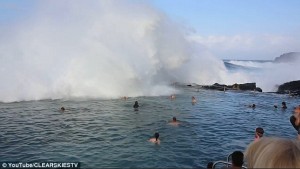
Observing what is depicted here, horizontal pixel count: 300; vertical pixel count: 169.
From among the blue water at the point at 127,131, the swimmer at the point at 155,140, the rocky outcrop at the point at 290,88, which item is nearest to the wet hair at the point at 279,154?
the blue water at the point at 127,131

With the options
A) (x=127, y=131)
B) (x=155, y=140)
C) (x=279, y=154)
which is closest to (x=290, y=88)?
(x=127, y=131)

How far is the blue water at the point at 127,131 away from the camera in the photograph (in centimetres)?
1479

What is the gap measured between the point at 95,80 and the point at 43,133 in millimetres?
20139

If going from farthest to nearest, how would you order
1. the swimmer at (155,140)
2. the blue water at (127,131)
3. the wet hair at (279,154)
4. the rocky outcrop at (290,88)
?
1. the rocky outcrop at (290,88)
2. the swimmer at (155,140)
3. the blue water at (127,131)
4. the wet hair at (279,154)

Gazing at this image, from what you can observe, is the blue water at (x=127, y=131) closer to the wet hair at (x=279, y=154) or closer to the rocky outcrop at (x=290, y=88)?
the wet hair at (x=279, y=154)

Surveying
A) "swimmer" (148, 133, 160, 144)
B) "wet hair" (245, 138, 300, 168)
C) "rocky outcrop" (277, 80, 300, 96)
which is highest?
"rocky outcrop" (277, 80, 300, 96)

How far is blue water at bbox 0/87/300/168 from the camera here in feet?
48.5

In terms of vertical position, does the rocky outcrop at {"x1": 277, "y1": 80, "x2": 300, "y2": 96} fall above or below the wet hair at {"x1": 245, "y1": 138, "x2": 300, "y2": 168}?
above

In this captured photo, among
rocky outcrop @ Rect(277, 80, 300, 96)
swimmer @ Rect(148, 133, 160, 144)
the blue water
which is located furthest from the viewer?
rocky outcrop @ Rect(277, 80, 300, 96)

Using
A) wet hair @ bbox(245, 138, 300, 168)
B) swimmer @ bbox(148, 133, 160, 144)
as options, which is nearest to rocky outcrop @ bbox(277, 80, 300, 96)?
swimmer @ bbox(148, 133, 160, 144)

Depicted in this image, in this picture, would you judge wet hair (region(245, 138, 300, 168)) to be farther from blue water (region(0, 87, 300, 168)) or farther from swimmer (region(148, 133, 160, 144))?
swimmer (region(148, 133, 160, 144))

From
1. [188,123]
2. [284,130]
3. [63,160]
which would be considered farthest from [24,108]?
[284,130]

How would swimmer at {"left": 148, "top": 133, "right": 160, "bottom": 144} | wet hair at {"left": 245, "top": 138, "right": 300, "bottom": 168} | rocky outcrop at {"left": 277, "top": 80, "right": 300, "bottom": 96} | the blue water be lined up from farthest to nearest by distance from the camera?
rocky outcrop at {"left": 277, "top": 80, "right": 300, "bottom": 96} → swimmer at {"left": 148, "top": 133, "right": 160, "bottom": 144} → the blue water → wet hair at {"left": 245, "top": 138, "right": 300, "bottom": 168}

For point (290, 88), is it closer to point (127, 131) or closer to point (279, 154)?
point (127, 131)
